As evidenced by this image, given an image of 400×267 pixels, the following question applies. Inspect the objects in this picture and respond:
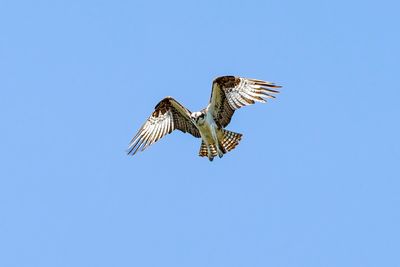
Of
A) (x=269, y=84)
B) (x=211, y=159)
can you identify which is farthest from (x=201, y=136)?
(x=269, y=84)

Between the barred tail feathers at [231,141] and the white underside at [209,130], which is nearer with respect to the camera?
the white underside at [209,130]

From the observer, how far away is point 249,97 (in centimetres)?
3859

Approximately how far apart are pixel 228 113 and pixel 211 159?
1.67 metres

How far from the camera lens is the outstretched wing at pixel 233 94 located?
126 feet

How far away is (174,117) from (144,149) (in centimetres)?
139

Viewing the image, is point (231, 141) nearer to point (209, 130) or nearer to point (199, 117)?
point (209, 130)

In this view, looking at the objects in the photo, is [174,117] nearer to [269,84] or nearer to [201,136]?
[201,136]

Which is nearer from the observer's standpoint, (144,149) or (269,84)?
(269,84)

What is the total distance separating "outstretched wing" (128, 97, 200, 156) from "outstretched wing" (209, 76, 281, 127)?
58.9 inches

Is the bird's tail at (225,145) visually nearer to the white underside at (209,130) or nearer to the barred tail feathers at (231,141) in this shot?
the barred tail feathers at (231,141)

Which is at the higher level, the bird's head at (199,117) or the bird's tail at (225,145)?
the bird's head at (199,117)

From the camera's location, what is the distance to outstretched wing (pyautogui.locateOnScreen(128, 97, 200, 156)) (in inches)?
1607

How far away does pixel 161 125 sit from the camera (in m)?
41.1

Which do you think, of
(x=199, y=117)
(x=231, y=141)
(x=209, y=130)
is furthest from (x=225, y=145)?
(x=199, y=117)
